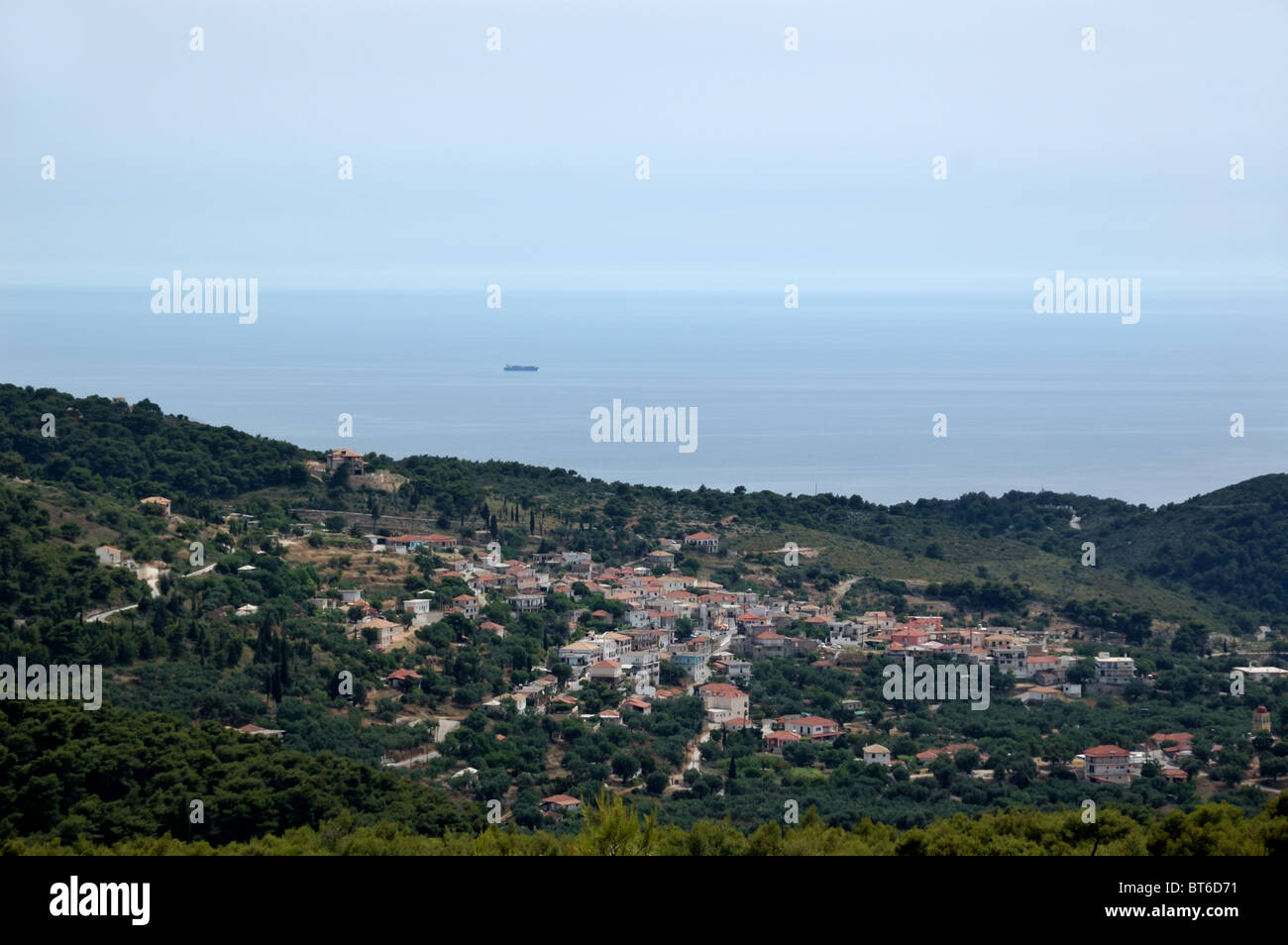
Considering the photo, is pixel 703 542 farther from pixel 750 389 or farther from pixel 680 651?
pixel 750 389

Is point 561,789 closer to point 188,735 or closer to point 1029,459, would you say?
point 188,735

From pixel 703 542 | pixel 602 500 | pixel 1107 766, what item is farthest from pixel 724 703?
pixel 602 500

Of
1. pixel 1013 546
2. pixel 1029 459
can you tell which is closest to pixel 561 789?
pixel 1013 546

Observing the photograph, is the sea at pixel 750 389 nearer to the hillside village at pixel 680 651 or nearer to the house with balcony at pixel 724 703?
the hillside village at pixel 680 651

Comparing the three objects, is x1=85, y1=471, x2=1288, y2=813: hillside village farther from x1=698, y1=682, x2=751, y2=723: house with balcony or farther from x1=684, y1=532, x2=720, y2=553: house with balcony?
x1=684, y1=532, x2=720, y2=553: house with balcony

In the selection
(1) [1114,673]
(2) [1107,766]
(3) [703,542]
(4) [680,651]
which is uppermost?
(3) [703,542]
